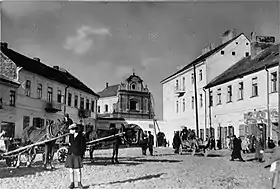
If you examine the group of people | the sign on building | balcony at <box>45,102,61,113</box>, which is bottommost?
the group of people

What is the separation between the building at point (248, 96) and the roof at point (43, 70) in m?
1.58

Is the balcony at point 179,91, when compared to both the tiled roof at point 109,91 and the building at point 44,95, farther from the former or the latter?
the building at point 44,95

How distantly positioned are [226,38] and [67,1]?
1.81 meters

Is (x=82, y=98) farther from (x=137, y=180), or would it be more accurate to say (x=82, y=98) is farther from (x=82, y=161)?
(x=137, y=180)

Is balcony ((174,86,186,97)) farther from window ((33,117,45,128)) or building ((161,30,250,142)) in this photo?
window ((33,117,45,128))

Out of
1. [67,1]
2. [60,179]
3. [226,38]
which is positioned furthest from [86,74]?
[226,38]

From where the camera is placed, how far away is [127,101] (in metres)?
4.99

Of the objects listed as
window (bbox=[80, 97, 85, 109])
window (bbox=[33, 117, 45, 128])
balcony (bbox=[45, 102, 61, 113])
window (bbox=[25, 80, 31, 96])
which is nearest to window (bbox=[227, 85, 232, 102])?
window (bbox=[80, 97, 85, 109])

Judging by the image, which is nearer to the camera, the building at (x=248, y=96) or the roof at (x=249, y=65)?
the building at (x=248, y=96)

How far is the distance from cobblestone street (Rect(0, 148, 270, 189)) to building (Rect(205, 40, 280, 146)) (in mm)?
404

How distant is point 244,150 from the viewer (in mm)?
5355

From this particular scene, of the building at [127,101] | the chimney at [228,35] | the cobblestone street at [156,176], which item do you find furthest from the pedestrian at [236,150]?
the chimney at [228,35]

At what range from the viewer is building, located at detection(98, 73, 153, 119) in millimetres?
4969

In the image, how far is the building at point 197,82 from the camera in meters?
5.42
